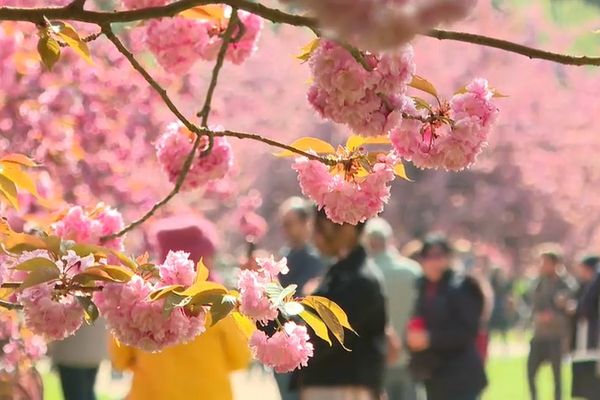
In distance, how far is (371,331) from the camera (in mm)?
5203

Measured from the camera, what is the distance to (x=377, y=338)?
524cm

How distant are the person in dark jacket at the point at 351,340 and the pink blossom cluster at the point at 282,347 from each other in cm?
212

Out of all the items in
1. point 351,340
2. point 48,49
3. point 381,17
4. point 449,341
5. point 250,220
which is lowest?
point 381,17

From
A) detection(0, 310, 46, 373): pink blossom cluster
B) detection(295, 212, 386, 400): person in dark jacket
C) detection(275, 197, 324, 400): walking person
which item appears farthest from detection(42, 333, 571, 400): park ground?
detection(295, 212, 386, 400): person in dark jacket

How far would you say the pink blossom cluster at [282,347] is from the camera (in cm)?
284

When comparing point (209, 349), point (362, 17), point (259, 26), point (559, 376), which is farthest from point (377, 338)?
point (559, 376)

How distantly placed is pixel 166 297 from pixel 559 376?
10.7 m

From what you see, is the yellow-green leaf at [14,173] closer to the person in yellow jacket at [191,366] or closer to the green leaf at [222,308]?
the green leaf at [222,308]

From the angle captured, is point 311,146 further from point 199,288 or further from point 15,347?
point 15,347

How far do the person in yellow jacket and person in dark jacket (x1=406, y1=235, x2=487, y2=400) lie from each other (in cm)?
282

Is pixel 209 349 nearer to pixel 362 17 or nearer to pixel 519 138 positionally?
pixel 362 17

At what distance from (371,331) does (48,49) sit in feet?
9.04

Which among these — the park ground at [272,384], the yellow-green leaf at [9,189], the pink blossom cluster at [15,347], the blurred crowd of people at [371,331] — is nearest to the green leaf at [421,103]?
the yellow-green leaf at [9,189]

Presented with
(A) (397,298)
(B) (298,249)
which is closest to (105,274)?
(B) (298,249)
